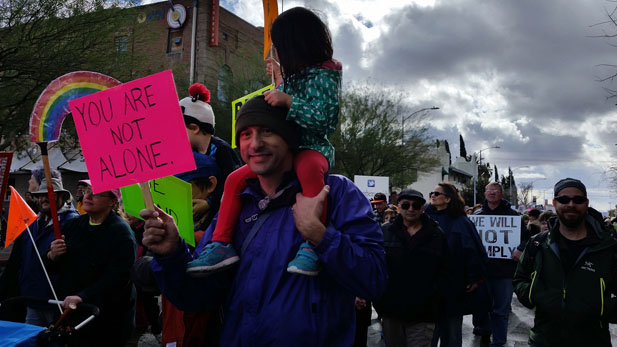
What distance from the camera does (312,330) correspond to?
172cm

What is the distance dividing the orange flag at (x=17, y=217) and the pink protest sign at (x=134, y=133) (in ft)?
7.94

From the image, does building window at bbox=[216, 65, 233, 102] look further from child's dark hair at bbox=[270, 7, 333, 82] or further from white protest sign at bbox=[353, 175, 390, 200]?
child's dark hair at bbox=[270, 7, 333, 82]

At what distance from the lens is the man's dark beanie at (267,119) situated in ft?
6.16

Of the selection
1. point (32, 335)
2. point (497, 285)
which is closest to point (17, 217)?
point (32, 335)

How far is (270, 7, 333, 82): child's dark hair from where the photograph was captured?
2078mm

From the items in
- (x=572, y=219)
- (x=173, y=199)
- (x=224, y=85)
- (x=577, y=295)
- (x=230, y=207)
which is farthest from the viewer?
(x=224, y=85)

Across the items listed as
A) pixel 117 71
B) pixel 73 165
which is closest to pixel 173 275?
pixel 117 71

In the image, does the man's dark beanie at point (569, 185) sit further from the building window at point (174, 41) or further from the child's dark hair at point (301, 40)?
the building window at point (174, 41)

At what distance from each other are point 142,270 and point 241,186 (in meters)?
0.62

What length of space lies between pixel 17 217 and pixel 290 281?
3221 millimetres

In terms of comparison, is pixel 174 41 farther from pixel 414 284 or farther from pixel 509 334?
pixel 414 284

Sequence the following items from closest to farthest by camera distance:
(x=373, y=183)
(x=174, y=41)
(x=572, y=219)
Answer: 1. (x=572, y=219)
2. (x=373, y=183)
3. (x=174, y=41)

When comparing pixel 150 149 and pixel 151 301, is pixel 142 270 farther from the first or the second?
pixel 151 301

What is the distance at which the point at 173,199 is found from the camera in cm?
217
